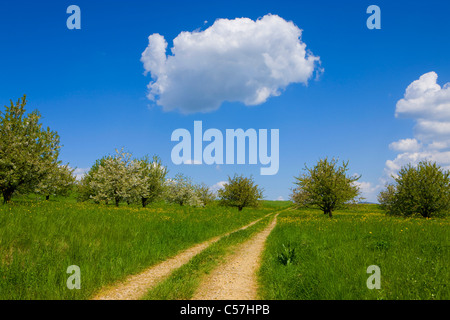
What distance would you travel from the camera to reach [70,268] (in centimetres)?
741

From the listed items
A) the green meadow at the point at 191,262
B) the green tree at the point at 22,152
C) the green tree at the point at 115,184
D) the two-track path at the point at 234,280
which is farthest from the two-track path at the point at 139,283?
the green tree at the point at 115,184

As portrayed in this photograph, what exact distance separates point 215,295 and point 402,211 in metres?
31.4

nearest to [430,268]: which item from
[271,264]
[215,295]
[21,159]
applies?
[271,264]

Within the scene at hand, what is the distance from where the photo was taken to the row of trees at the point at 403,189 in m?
27.2

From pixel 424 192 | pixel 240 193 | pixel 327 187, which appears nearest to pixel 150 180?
pixel 240 193

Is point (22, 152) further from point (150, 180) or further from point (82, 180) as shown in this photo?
point (82, 180)

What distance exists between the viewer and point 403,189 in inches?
1139

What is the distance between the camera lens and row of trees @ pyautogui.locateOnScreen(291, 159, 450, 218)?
89.1ft

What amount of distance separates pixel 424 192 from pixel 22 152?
130ft

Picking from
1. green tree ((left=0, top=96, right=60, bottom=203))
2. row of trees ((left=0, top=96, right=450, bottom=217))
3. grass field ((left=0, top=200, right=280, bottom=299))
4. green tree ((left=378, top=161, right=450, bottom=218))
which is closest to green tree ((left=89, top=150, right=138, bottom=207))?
row of trees ((left=0, top=96, right=450, bottom=217))

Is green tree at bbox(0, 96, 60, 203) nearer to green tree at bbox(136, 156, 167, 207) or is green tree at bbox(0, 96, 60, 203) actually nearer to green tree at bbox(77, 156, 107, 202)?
green tree at bbox(136, 156, 167, 207)

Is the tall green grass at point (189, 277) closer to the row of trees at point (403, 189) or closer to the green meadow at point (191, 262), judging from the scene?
the green meadow at point (191, 262)

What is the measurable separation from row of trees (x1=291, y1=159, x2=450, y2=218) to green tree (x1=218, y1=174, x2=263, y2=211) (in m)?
11.3
